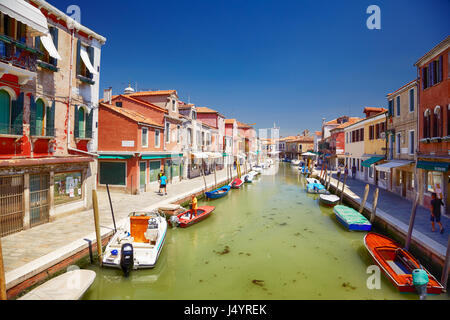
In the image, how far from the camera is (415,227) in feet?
36.7

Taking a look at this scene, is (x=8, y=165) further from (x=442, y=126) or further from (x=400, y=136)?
(x=400, y=136)

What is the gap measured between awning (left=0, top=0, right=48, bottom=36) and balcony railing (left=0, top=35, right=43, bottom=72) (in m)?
0.83

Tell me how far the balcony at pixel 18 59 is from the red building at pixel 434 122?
1859 centimetres

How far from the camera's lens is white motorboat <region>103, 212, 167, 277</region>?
8.42m

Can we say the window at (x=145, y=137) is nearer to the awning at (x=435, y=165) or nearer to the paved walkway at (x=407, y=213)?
the paved walkway at (x=407, y=213)

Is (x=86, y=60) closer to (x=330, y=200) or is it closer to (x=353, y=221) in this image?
(x=353, y=221)

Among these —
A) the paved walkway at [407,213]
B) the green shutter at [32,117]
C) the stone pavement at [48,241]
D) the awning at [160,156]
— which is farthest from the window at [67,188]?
the paved walkway at [407,213]

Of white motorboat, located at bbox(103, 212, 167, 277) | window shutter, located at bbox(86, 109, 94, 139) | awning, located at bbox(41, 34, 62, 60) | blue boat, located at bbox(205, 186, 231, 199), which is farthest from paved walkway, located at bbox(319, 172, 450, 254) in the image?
awning, located at bbox(41, 34, 62, 60)

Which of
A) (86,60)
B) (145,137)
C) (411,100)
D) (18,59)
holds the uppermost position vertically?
(86,60)

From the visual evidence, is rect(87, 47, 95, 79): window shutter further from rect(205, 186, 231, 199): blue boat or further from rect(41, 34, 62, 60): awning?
rect(205, 186, 231, 199): blue boat

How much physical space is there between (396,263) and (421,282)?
225 cm

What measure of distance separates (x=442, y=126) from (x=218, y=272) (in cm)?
1352

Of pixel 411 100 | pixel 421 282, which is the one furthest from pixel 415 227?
pixel 411 100

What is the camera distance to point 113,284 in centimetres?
816
